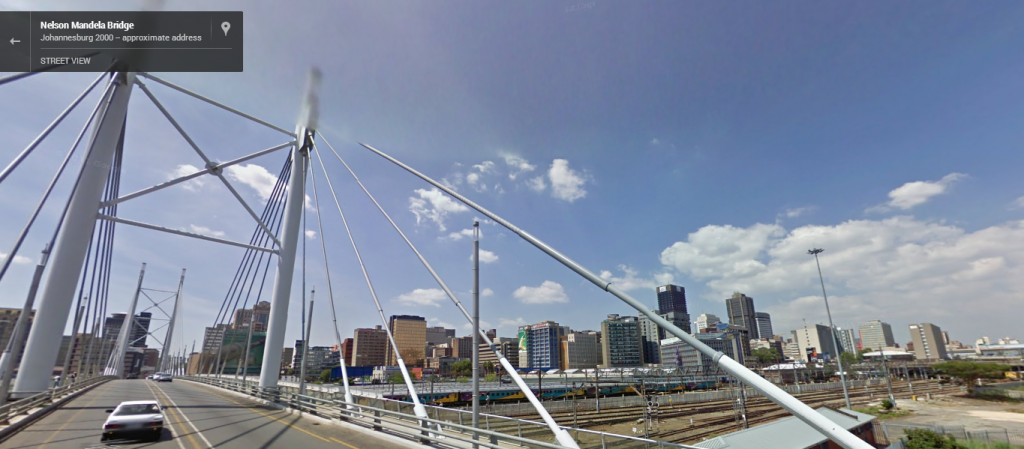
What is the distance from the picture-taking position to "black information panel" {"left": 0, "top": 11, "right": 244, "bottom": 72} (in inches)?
514

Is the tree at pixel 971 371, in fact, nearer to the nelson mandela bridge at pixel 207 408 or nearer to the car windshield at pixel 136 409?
the nelson mandela bridge at pixel 207 408

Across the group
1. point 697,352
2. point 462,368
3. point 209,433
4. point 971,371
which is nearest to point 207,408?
point 209,433

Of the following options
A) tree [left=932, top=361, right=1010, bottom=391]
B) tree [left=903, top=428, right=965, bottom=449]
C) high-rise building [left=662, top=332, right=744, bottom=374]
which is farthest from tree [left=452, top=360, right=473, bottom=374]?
tree [left=903, top=428, right=965, bottom=449]

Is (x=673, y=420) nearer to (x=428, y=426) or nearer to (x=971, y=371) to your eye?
(x=428, y=426)

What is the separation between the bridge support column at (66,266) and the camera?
14797 mm

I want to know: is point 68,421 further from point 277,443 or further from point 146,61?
point 146,61

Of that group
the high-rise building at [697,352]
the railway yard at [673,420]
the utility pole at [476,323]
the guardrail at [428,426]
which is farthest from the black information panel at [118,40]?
the high-rise building at [697,352]

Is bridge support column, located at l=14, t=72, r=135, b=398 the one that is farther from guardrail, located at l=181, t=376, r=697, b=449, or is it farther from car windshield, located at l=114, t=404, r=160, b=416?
guardrail, located at l=181, t=376, r=697, b=449

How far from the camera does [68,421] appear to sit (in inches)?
668

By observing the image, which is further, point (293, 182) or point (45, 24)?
point (293, 182)

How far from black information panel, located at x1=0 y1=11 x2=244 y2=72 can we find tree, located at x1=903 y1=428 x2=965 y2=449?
45.4 metres

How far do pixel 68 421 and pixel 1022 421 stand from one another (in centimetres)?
8280

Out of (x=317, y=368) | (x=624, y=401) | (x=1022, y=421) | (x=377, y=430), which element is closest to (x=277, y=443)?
(x=377, y=430)

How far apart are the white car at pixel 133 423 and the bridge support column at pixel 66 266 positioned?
11.8ft
